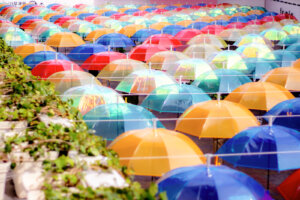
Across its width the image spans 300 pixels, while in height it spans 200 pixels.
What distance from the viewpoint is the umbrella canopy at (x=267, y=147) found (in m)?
9.18

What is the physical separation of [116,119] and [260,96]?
448 centimetres

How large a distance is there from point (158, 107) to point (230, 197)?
270 inches

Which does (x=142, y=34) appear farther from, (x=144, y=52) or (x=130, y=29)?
(x=144, y=52)

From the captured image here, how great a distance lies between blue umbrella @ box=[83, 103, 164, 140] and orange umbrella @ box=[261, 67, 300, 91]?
606 cm

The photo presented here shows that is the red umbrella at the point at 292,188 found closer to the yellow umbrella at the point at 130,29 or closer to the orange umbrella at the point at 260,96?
the orange umbrella at the point at 260,96

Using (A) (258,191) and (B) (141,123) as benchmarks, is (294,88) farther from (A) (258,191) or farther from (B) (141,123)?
(A) (258,191)

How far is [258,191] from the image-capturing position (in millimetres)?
7328

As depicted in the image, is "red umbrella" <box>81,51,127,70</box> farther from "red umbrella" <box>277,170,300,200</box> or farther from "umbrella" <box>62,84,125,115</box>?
"red umbrella" <box>277,170,300,200</box>

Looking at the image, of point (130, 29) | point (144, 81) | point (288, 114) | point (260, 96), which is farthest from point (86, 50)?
point (288, 114)

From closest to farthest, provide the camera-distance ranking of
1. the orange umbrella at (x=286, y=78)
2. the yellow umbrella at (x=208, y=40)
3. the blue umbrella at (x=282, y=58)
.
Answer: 1. the orange umbrella at (x=286, y=78)
2. the blue umbrella at (x=282, y=58)
3. the yellow umbrella at (x=208, y=40)

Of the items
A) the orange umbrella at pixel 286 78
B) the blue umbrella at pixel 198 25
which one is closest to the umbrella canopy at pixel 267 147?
the orange umbrella at pixel 286 78

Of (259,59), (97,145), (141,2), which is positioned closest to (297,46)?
(259,59)

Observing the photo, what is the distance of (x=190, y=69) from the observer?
1817cm

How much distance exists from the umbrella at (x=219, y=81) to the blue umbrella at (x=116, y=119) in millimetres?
5216
